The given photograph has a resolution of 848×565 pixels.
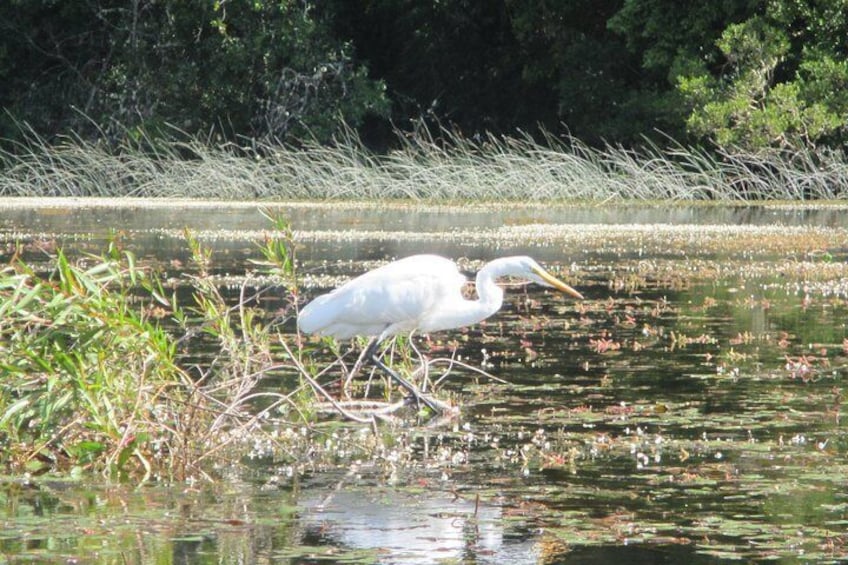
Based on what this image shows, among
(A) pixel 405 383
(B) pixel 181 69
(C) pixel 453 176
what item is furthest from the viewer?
(B) pixel 181 69

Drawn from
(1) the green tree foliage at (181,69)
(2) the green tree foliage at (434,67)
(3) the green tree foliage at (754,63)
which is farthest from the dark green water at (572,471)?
(1) the green tree foliage at (181,69)

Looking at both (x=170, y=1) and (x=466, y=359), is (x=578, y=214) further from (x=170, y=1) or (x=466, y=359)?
(x=466, y=359)

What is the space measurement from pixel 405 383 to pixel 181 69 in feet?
105

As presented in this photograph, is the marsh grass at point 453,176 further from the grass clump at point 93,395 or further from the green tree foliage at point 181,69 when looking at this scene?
the grass clump at point 93,395

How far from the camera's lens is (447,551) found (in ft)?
18.4

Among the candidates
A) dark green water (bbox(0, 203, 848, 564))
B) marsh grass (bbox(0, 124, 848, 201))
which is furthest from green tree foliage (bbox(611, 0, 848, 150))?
dark green water (bbox(0, 203, 848, 564))

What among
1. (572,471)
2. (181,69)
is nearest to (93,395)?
(572,471)

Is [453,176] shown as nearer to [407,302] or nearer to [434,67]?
[434,67]

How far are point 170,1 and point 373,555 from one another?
35.1 metres

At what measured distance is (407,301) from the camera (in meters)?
Answer: 9.00

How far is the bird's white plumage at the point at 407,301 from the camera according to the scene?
8984mm

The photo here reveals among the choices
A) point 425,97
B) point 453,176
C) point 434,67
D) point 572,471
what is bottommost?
point 453,176

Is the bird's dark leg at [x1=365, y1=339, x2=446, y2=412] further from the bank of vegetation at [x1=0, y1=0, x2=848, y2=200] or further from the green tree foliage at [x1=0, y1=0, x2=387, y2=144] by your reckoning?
the green tree foliage at [x1=0, y1=0, x2=387, y2=144]

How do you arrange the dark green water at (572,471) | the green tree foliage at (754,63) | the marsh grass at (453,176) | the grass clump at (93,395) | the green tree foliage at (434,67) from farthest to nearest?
the green tree foliage at (434,67) → the marsh grass at (453,176) → the green tree foliage at (754,63) → the grass clump at (93,395) → the dark green water at (572,471)
